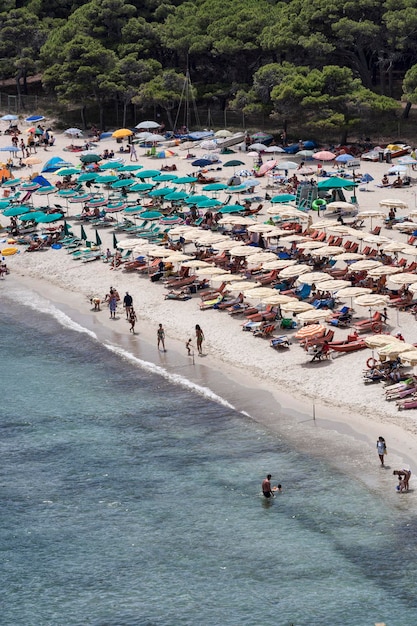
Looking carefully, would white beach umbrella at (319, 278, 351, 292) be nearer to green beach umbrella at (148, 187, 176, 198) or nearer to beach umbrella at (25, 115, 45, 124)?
green beach umbrella at (148, 187, 176, 198)

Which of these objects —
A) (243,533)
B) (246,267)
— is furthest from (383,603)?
(246,267)

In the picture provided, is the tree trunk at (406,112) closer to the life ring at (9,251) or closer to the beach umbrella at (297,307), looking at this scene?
the life ring at (9,251)

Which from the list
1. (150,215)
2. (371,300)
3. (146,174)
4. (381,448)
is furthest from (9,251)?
(381,448)

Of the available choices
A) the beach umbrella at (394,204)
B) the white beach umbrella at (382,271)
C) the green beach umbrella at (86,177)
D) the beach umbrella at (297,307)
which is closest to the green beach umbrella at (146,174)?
the green beach umbrella at (86,177)

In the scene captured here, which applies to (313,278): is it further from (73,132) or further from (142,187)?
(73,132)

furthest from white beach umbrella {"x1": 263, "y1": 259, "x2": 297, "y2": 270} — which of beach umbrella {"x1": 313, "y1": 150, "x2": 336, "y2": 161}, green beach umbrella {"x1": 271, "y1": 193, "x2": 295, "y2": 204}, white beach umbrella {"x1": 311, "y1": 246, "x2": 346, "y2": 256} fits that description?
beach umbrella {"x1": 313, "y1": 150, "x2": 336, "y2": 161}
